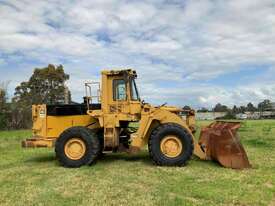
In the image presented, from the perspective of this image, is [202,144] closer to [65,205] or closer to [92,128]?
[92,128]

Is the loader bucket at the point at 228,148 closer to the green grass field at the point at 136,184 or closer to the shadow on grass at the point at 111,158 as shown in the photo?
the green grass field at the point at 136,184

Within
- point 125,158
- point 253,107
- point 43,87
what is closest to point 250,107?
point 253,107

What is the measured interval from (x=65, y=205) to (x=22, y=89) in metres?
47.6

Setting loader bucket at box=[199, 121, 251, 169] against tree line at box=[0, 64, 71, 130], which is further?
tree line at box=[0, 64, 71, 130]

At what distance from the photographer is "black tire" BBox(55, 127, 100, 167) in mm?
11938

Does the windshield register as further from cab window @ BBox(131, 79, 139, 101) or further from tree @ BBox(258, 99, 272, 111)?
tree @ BBox(258, 99, 272, 111)

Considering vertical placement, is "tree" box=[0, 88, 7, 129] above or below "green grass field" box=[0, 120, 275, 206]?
above

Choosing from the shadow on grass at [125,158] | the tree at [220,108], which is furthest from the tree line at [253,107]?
the shadow on grass at [125,158]

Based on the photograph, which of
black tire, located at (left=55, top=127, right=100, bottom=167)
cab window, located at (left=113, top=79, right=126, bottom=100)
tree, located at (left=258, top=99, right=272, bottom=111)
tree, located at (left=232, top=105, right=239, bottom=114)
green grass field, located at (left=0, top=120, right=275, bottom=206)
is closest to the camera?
green grass field, located at (left=0, top=120, right=275, bottom=206)

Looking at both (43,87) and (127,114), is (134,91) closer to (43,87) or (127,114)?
(127,114)

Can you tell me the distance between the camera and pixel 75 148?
1212cm

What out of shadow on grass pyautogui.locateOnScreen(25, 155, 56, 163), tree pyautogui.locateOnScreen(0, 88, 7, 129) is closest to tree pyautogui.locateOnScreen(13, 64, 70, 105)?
tree pyautogui.locateOnScreen(0, 88, 7, 129)

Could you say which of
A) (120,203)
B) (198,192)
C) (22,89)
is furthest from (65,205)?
(22,89)

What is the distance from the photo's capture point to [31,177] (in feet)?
34.0
